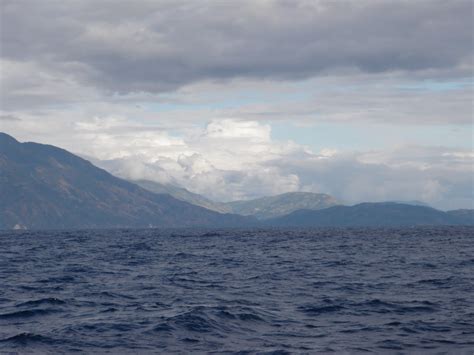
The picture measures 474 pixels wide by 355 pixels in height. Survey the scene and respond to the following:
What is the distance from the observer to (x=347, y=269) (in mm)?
74438

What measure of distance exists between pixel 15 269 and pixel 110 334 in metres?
47.3

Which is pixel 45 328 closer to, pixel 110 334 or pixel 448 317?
pixel 110 334

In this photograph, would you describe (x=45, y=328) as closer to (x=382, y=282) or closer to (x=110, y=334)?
(x=110, y=334)

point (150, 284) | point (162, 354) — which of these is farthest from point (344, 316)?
point (150, 284)

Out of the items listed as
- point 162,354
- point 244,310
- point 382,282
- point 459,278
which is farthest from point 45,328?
point 459,278

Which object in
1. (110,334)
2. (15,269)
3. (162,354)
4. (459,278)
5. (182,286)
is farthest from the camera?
(15,269)

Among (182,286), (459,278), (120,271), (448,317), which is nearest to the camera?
(448,317)

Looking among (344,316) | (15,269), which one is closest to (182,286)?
(344,316)

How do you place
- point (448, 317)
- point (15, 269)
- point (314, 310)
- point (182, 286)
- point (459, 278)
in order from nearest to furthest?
point (448, 317), point (314, 310), point (182, 286), point (459, 278), point (15, 269)

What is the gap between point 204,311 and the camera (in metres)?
42.4

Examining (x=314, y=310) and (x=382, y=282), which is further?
(x=382, y=282)

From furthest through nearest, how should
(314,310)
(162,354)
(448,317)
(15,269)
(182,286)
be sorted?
(15,269), (182,286), (314,310), (448,317), (162,354)

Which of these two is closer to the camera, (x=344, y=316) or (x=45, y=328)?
(x=45, y=328)

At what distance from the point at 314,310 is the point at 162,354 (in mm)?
14873
